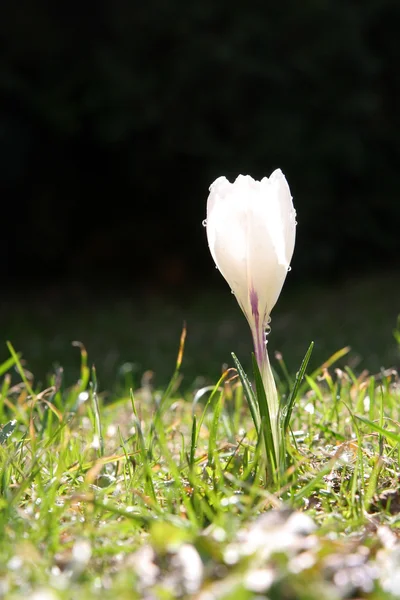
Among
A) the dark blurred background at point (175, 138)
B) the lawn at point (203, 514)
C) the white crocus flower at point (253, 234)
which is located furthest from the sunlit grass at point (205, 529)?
the dark blurred background at point (175, 138)

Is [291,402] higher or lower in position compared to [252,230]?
lower

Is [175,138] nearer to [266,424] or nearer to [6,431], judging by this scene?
[6,431]

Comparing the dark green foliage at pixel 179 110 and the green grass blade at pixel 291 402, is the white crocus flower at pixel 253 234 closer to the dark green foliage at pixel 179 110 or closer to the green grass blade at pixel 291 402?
the green grass blade at pixel 291 402

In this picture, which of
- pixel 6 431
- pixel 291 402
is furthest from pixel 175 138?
pixel 291 402

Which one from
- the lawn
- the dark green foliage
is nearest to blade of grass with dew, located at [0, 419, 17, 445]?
the lawn

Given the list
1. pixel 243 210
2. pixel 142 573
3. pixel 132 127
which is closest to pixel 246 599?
pixel 142 573

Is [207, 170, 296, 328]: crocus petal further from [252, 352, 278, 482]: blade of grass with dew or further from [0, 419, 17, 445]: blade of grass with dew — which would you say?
[0, 419, 17, 445]: blade of grass with dew
